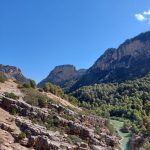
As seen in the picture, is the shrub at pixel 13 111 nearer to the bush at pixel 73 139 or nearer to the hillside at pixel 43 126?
the hillside at pixel 43 126

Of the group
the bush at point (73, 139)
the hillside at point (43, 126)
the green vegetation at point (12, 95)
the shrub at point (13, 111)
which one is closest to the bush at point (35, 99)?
the hillside at point (43, 126)

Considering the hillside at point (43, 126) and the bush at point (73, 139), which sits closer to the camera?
the hillside at point (43, 126)

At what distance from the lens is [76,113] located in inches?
4003

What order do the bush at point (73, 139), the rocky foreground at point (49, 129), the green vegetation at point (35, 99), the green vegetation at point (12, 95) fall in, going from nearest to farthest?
1. the rocky foreground at point (49, 129)
2. the bush at point (73, 139)
3. the green vegetation at point (12, 95)
4. the green vegetation at point (35, 99)

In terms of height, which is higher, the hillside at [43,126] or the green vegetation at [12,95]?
the green vegetation at [12,95]

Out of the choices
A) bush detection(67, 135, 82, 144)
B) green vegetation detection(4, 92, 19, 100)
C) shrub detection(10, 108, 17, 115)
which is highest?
green vegetation detection(4, 92, 19, 100)

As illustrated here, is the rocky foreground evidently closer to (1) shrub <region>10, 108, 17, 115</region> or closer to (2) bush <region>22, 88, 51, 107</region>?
(1) shrub <region>10, 108, 17, 115</region>

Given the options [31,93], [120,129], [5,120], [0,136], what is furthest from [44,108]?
[120,129]

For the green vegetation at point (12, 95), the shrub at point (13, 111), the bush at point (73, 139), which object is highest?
the green vegetation at point (12, 95)

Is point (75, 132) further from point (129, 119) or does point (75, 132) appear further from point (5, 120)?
point (129, 119)

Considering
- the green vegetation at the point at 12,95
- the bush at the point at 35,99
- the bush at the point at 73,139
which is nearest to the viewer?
the bush at the point at 73,139

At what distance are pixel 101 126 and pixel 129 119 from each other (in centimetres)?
5902

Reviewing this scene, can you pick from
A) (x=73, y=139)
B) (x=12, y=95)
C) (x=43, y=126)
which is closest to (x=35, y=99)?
(x=12, y=95)

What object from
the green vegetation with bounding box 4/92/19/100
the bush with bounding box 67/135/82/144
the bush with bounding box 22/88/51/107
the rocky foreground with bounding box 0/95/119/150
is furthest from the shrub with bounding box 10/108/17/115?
the bush with bounding box 67/135/82/144
